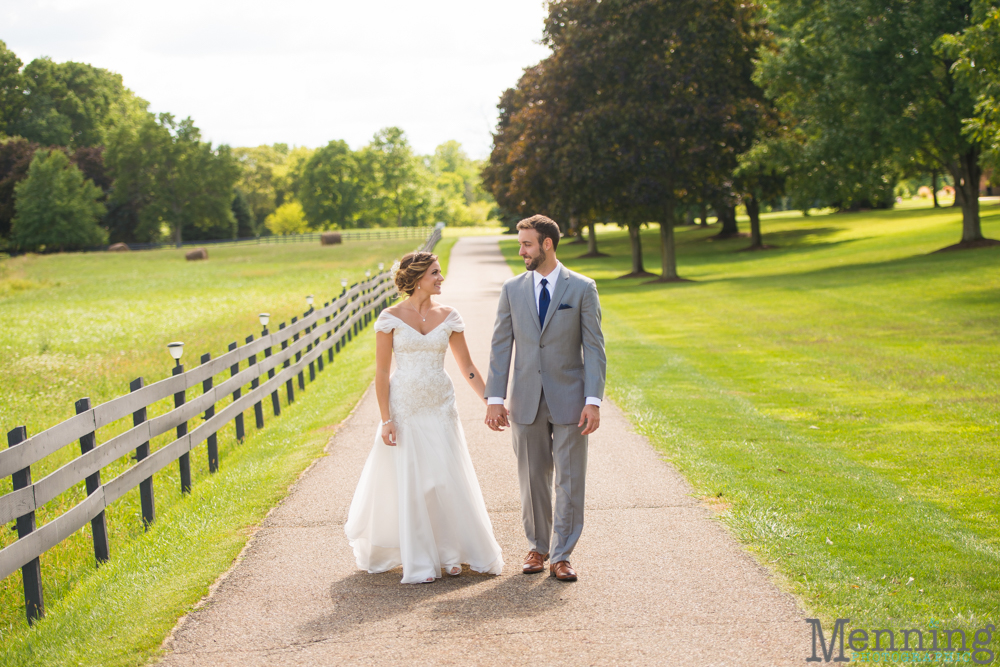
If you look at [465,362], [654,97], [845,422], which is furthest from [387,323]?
[654,97]

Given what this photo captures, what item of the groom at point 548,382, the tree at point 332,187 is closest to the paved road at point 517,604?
the groom at point 548,382

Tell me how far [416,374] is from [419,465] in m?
0.58

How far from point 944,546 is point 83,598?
5474mm

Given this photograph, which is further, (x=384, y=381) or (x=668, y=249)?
(x=668, y=249)

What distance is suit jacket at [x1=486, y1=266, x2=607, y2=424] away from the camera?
520cm

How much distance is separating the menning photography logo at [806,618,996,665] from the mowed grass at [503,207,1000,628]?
0.11 metres

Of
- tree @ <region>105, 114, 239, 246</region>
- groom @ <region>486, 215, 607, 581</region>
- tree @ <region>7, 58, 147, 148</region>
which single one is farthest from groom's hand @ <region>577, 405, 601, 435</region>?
tree @ <region>7, 58, 147, 148</region>

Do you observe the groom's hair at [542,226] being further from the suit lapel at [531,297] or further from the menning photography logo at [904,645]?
the menning photography logo at [904,645]

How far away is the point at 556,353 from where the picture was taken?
5258 millimetres

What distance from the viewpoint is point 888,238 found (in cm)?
3925

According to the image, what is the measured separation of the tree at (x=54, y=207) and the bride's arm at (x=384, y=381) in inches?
3033

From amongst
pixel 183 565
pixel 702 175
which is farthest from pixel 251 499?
pixel 702 175

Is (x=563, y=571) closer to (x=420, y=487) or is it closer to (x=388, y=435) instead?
(x=420, y=487)

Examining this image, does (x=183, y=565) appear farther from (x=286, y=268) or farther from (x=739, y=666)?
(x=286, y=268)
